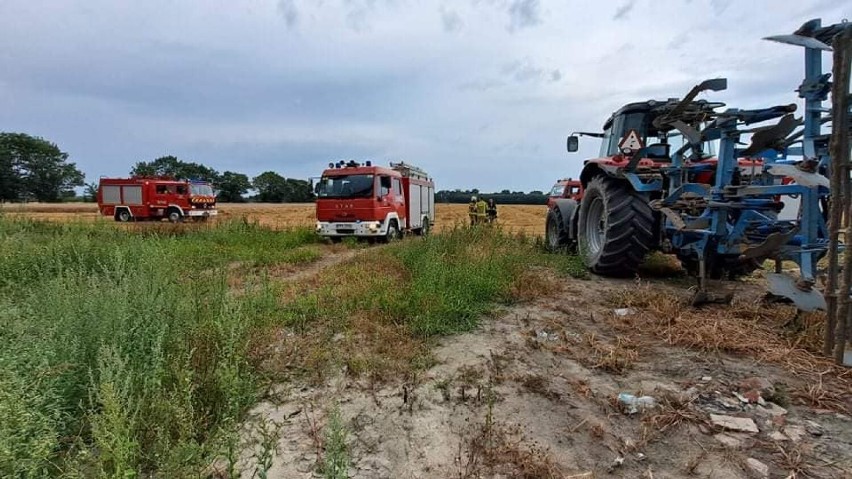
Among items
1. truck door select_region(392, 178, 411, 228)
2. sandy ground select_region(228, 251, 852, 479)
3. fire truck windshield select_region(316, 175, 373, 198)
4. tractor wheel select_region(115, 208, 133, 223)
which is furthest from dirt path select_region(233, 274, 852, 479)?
tractor wheel select_region(115, 208, 133, 223)

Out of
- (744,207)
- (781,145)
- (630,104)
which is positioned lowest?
(744,207)

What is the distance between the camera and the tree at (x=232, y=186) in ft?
205

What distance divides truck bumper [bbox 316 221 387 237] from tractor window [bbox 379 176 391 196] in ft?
3.04

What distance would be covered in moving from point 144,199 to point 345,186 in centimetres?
1743

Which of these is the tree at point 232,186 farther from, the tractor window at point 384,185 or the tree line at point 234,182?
the tractor window at point 384,185

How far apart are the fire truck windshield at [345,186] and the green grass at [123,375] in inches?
321

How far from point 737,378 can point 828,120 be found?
2.27 metres

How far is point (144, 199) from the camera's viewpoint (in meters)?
23.9

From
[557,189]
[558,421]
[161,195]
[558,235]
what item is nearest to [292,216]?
[161,195]

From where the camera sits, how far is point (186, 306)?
10.5 feet

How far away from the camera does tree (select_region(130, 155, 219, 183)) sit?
6706 centimetres

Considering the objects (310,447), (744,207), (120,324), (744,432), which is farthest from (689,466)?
(120,324)

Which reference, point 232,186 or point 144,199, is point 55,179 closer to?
point 232,186

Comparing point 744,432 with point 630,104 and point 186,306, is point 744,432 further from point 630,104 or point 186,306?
point 630,104
